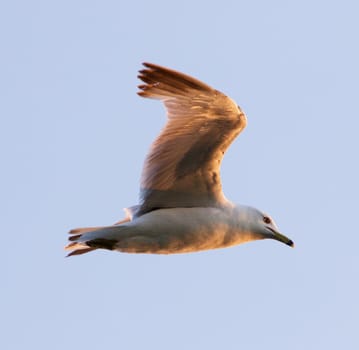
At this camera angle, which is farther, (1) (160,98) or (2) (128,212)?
(2) (128,212)

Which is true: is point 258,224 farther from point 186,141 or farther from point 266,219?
point 186,141

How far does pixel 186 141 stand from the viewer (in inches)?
546

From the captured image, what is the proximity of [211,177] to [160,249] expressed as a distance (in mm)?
1058

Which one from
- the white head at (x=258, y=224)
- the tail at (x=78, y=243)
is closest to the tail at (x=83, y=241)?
the tail at (x=78, y=243)

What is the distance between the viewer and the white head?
14500mm

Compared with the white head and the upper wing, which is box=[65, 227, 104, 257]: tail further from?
the white head

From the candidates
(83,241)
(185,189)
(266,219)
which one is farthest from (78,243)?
(266,219)

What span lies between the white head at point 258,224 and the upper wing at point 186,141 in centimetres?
29

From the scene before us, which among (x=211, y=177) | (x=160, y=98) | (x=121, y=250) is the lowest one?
(x=121, y=250)

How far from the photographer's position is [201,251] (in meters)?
14.4

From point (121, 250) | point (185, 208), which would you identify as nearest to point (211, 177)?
point (185, 208)

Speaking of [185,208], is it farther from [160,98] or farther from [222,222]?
[160,98]

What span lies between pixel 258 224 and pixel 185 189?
1033 millimetres

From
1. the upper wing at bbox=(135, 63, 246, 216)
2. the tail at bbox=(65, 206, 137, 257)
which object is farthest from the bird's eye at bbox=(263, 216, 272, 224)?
the tail at bbox=(65, 206, 137, 257)
